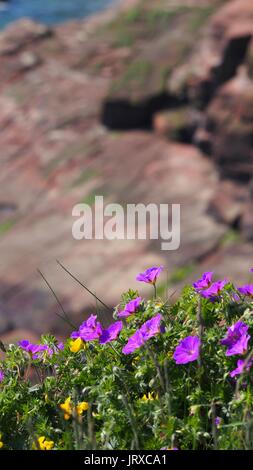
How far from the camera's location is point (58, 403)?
275 cm

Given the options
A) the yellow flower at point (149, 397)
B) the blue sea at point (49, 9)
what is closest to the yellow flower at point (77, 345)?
the yellow flower at point (149, 397)

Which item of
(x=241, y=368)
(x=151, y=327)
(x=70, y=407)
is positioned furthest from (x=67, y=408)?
(x=241, y=368)

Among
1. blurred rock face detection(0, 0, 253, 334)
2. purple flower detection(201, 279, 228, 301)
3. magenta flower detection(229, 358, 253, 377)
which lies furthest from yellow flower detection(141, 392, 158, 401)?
blurred rock face detection(0, 0, 253, 334)

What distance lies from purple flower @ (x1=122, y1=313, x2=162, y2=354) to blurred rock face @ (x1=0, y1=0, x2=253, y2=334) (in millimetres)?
9309

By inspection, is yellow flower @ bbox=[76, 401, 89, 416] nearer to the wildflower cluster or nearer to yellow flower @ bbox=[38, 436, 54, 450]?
the wildflower cluster

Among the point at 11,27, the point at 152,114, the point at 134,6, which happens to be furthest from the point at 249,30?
the point at 11,27

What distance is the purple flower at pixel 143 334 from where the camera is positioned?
263 centimetres

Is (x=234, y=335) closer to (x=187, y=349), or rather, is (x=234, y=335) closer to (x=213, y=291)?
(x=187, y=349)

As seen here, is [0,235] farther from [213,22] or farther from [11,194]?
[213,22]

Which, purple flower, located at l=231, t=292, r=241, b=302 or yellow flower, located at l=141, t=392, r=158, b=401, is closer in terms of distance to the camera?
yellow flower, located at l=141, t=392, r=158, b=401

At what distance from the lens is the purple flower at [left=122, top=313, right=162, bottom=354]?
263 cm

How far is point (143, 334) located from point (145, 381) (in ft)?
0.50

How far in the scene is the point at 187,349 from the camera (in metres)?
2.58

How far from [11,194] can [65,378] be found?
15.6 m
